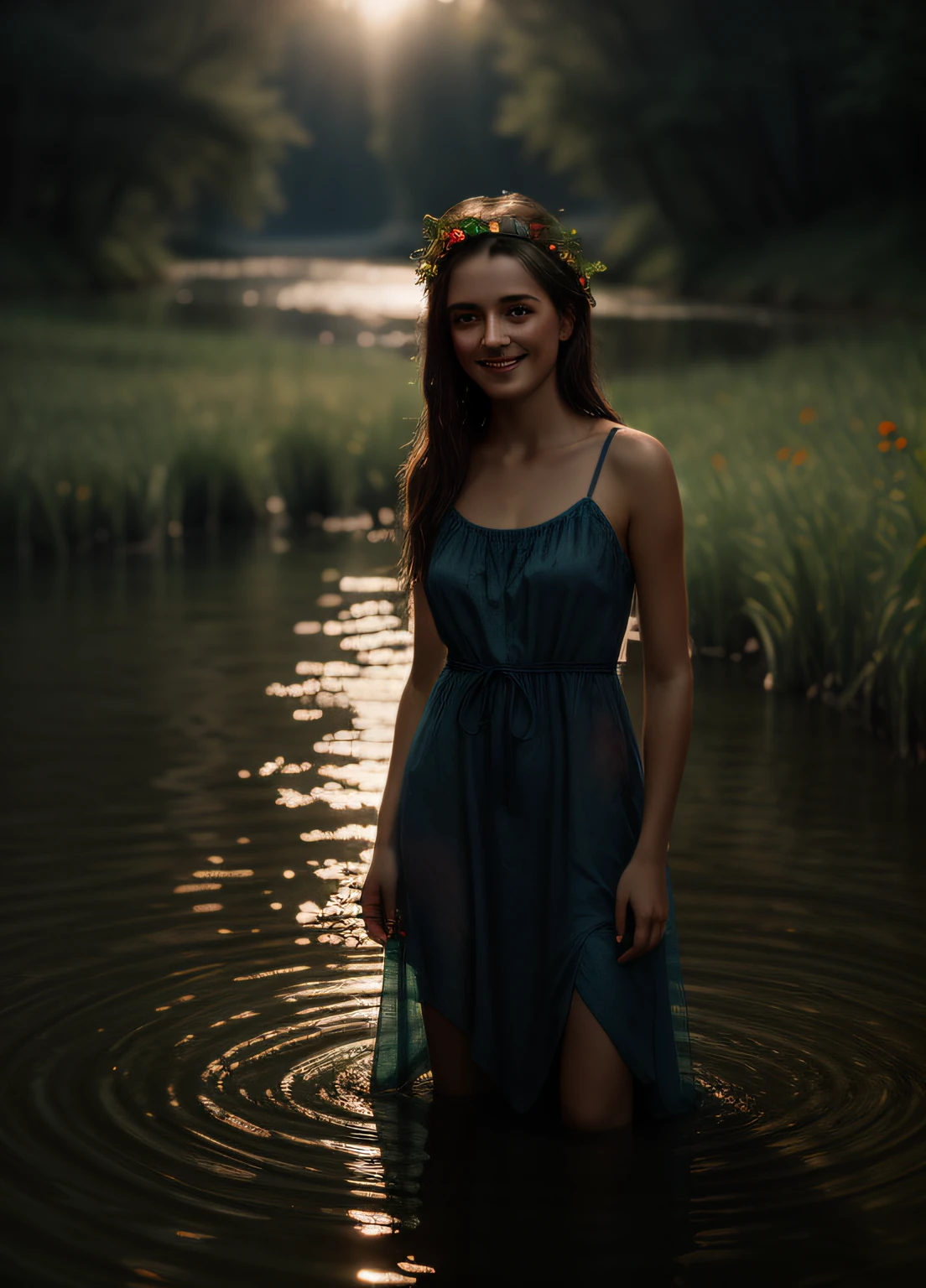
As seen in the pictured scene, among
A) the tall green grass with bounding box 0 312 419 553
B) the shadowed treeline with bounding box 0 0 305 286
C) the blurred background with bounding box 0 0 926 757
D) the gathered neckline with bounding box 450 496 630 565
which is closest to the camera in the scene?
the gathered neckline with bounding box 450 496 630 565

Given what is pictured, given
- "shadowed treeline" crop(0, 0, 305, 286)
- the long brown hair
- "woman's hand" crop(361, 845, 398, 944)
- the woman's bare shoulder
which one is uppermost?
"shadowed treeline" crop(0, 0, 305, 286)

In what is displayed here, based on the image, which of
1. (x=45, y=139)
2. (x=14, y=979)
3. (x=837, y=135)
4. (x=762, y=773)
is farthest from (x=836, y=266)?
(x=14, y=979)

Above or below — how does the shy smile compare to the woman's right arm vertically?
above

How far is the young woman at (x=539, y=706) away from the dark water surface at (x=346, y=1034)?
0.15 meters

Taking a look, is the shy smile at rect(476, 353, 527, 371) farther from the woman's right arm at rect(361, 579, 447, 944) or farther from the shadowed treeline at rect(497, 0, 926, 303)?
the shadowed treeline at rect(497, 0, 926, 303)

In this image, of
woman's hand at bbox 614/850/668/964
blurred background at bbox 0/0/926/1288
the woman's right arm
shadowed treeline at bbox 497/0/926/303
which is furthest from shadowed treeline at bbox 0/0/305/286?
woman's hand at bbox 614/850/668/964

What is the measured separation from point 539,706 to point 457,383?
676 mm

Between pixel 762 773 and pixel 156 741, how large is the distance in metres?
2.35

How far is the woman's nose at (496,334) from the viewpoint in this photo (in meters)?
3.54

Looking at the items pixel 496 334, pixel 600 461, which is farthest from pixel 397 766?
pixel 496 334

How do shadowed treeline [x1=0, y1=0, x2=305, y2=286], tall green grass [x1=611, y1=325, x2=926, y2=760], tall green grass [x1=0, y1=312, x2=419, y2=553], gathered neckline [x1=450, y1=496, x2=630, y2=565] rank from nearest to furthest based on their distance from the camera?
1. gathered neckline [x1=450, y1=496, x2=630, y2=565]
2. tall green grass [x1=611, y1=325, x2=926, y2=760]
3. tall green grass [x1=0, y1=312, x2=419, y2=553]
4. shadowed treeline [x1=0, y1=0, x2=305, y2=286]

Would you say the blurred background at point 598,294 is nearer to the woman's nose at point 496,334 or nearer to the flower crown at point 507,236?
the flower crown at point 507,236

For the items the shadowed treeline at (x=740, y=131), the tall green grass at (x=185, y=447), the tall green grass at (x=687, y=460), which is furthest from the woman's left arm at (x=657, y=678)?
the shadowed treeline at (x=740, y=131)

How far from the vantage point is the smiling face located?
11.6ft
